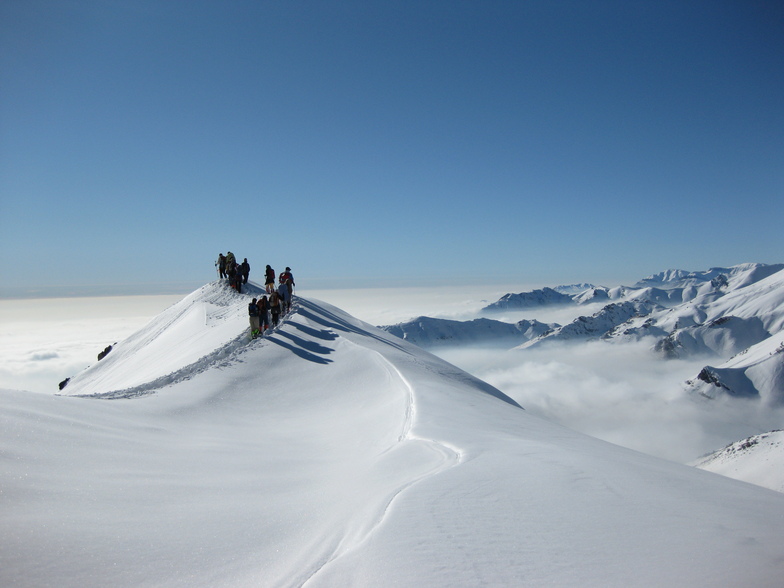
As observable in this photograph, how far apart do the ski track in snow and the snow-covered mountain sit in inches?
3771

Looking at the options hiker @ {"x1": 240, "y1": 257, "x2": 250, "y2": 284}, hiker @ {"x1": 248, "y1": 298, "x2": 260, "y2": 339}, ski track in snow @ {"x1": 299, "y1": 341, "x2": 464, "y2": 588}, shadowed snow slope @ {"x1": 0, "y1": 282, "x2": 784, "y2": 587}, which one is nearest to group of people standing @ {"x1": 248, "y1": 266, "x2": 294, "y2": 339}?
hiker @ {"x1": 248, "y1": 298, "x2": 260, "y2": 339}

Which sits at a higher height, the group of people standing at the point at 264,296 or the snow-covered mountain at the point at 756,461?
the group of people standing at the point at 264,296

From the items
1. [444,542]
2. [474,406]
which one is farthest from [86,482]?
[474,406]

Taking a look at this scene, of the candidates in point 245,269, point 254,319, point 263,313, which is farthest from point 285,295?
point 245,269

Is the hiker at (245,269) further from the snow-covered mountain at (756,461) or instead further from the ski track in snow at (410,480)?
the snow-covered mountain at (756,461)

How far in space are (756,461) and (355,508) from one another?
121 meters

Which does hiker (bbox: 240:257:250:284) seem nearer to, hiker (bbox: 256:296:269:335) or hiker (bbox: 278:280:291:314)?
hiker (bbox: 278:280:291:314)

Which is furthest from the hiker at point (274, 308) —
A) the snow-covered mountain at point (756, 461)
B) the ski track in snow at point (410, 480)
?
the snow-covered mountain at point (756, 461)

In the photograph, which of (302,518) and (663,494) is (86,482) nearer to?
(302,518)

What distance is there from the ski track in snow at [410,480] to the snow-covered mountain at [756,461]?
9578 centimetres

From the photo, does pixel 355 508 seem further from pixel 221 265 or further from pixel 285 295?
pixel 221 265

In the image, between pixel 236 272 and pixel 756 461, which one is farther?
pixel 756 461

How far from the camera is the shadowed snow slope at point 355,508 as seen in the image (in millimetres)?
3834

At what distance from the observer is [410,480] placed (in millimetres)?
6246
